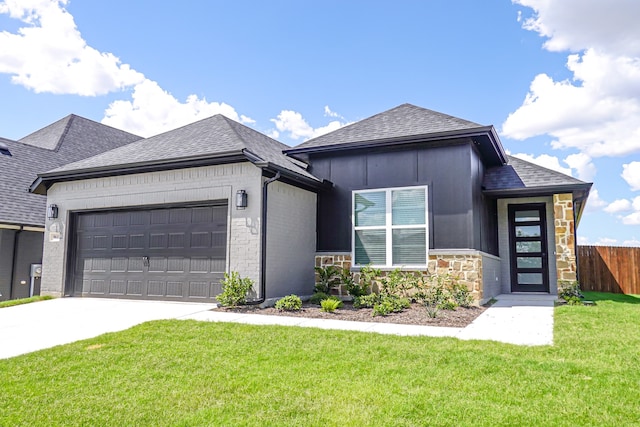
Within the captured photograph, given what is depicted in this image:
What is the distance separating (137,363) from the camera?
15.0 ft

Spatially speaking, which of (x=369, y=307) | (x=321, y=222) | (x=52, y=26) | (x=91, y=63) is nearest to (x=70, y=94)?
(x=91, y=63)

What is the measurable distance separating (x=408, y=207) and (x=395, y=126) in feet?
7.35

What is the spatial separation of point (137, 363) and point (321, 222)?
661 cm

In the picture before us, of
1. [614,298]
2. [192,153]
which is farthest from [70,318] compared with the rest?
[614,298]

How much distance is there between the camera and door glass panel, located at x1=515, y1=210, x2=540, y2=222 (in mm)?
11914

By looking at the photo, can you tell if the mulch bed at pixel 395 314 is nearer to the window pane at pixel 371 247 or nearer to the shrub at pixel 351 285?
the shrub at pixel 351 285

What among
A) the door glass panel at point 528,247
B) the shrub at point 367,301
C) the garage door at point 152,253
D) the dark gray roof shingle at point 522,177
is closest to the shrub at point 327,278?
the shrub at point 367,301

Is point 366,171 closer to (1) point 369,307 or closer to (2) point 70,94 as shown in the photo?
(1) point 369,307

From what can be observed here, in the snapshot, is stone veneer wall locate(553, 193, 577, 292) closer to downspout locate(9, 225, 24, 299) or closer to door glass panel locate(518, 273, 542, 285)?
door glass panel locate(518, 273, 542, 285)

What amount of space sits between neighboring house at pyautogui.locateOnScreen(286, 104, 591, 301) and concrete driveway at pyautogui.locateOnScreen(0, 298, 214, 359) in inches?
158

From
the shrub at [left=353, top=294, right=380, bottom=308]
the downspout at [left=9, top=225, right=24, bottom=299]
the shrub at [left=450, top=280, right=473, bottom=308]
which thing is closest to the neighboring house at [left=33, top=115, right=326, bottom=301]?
the shrub at [left=353, top=294, right=380, bottom=308]

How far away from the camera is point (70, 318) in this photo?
771 cm

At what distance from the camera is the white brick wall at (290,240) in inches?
363

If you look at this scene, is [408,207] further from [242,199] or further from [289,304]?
[242,199]
